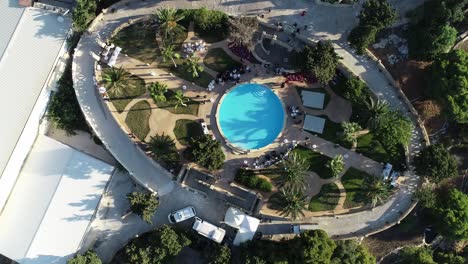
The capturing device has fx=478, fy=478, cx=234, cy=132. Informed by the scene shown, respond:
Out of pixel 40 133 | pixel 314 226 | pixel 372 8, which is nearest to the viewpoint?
pixel 372 8

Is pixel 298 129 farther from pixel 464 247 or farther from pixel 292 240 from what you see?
pixel 464 247

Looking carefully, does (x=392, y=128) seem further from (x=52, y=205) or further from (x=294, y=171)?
(x=52, y=205)

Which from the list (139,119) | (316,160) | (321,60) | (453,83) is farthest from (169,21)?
(453,83)

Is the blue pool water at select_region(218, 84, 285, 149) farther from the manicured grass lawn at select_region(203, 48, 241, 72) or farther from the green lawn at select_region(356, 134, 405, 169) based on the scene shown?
the green lawn at select_region(356, 134, 405, 169)

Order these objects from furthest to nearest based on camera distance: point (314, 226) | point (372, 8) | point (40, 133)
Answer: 1. point (40, 133)
2. point (314, 226)
3. point (372, 8)

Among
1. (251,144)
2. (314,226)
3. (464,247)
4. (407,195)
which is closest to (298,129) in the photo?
(251,144)

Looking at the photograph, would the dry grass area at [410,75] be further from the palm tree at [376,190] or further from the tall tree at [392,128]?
the palm tree at [376,190]
